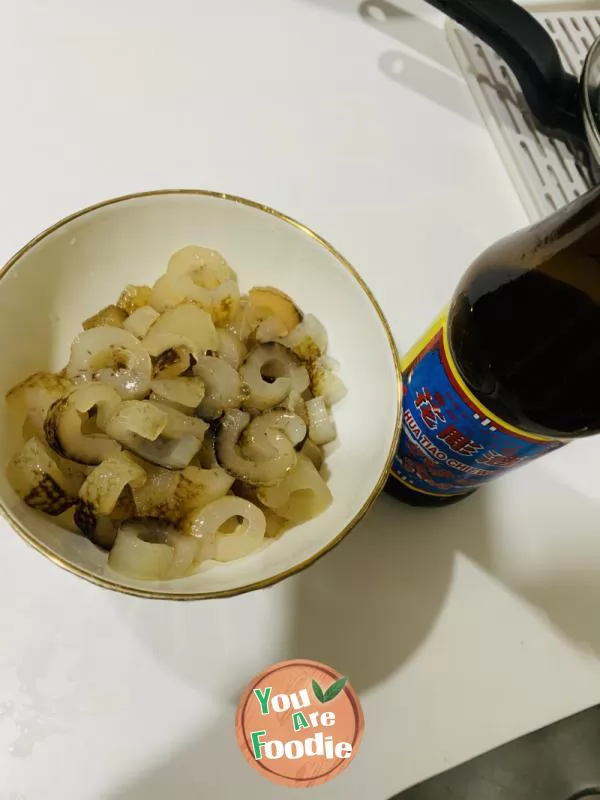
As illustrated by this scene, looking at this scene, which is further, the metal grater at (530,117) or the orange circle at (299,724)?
the metal grater at (530,117)

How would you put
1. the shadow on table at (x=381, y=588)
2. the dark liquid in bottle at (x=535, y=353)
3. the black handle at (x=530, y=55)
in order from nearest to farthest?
the dark liquid in bottle at (x=535, y=353), the shadow on table at (x=381, y=588), the black handle at (x=530, y=55)

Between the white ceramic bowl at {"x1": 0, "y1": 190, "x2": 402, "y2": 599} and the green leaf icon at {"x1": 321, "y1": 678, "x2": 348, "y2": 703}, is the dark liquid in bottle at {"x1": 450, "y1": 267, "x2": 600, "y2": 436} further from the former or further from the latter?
the green leaf icon at {"x1": 321, "y1": 678, "x2": 348, "y2": 703}

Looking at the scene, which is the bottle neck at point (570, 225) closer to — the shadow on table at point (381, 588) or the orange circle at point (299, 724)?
the shadow on table at point (381, 588)

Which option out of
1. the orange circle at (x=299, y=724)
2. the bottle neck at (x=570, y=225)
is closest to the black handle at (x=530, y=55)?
the bottle neck at (x=570, y=225)

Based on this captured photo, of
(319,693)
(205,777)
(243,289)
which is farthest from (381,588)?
(243,289)

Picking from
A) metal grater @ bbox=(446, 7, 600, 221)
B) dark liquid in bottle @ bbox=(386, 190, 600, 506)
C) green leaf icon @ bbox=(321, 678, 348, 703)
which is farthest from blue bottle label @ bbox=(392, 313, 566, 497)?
metal grater @ bbox=(446, 7, 600, 221)

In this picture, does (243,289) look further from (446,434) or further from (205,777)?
(205,777)
